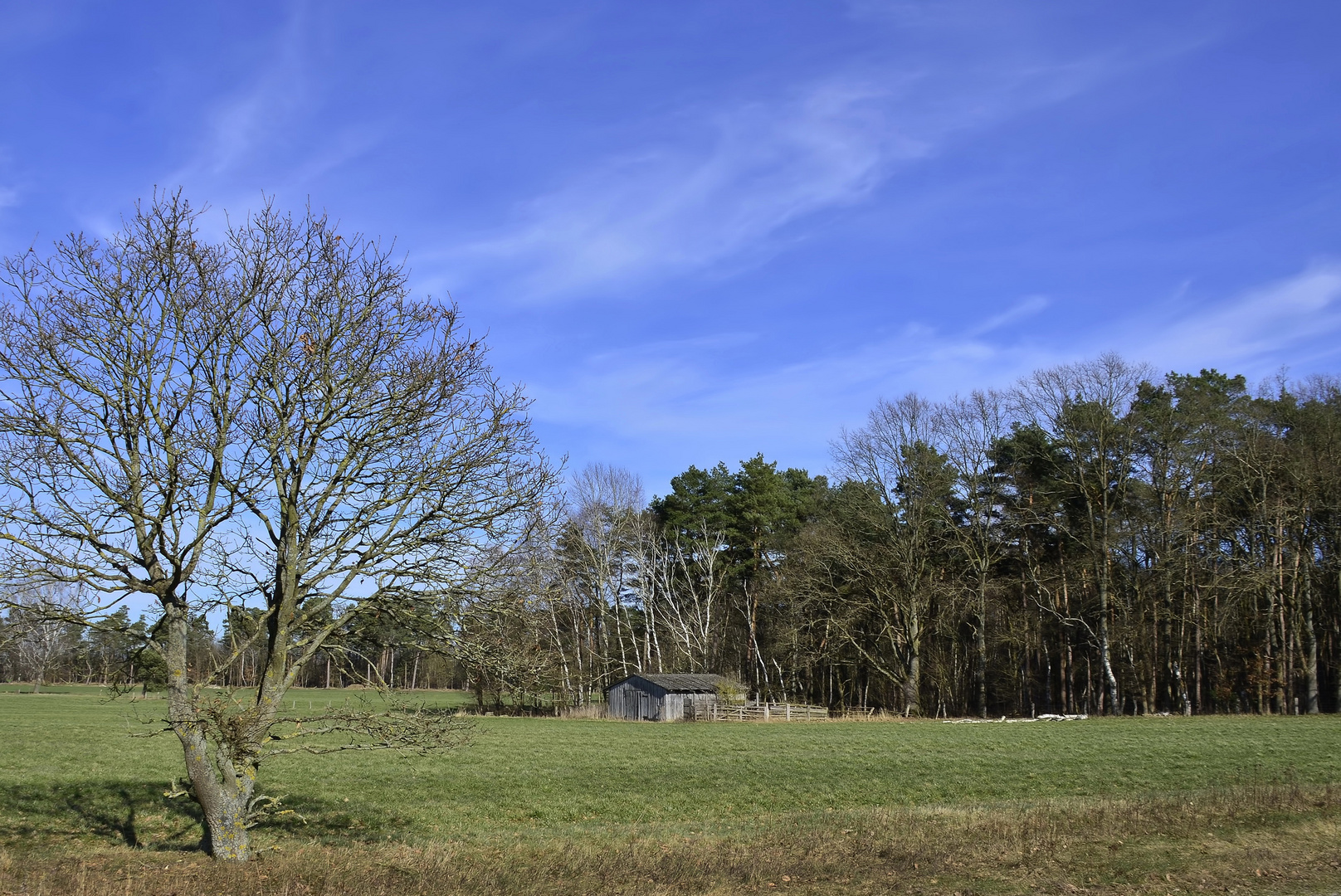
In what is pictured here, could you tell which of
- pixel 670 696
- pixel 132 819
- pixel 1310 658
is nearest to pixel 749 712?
pixel 670 696

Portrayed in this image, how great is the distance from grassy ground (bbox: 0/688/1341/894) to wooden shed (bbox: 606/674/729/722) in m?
21.2

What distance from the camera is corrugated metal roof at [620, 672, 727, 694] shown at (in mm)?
57188

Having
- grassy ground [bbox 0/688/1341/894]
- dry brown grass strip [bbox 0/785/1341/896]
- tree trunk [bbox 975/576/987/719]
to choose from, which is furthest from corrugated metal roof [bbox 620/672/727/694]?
dry brown grass strip [bbox 0/785/1341/896]

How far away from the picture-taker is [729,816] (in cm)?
1894

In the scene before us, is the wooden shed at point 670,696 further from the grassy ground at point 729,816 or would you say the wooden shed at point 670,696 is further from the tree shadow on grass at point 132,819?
the tree shadow on grass at point 132,819

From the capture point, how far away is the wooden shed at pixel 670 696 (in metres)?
56.8

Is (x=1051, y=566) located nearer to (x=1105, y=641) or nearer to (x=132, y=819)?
(x=1105, y=641)

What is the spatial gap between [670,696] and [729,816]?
39.1 metres

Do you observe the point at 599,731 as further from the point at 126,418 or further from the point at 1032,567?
the point at 126,418

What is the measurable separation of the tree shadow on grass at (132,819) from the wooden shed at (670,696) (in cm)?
3815

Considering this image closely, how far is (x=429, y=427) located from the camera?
11.4m

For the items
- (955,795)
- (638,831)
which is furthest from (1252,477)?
(638,831)

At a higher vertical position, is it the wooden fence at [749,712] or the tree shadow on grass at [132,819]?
the tree shadow on grass at [132,819]

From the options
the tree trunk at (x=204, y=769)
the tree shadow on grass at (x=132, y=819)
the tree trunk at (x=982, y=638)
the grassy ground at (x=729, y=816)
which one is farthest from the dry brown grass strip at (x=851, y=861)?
the tree trunk at (x=982, y=638)
